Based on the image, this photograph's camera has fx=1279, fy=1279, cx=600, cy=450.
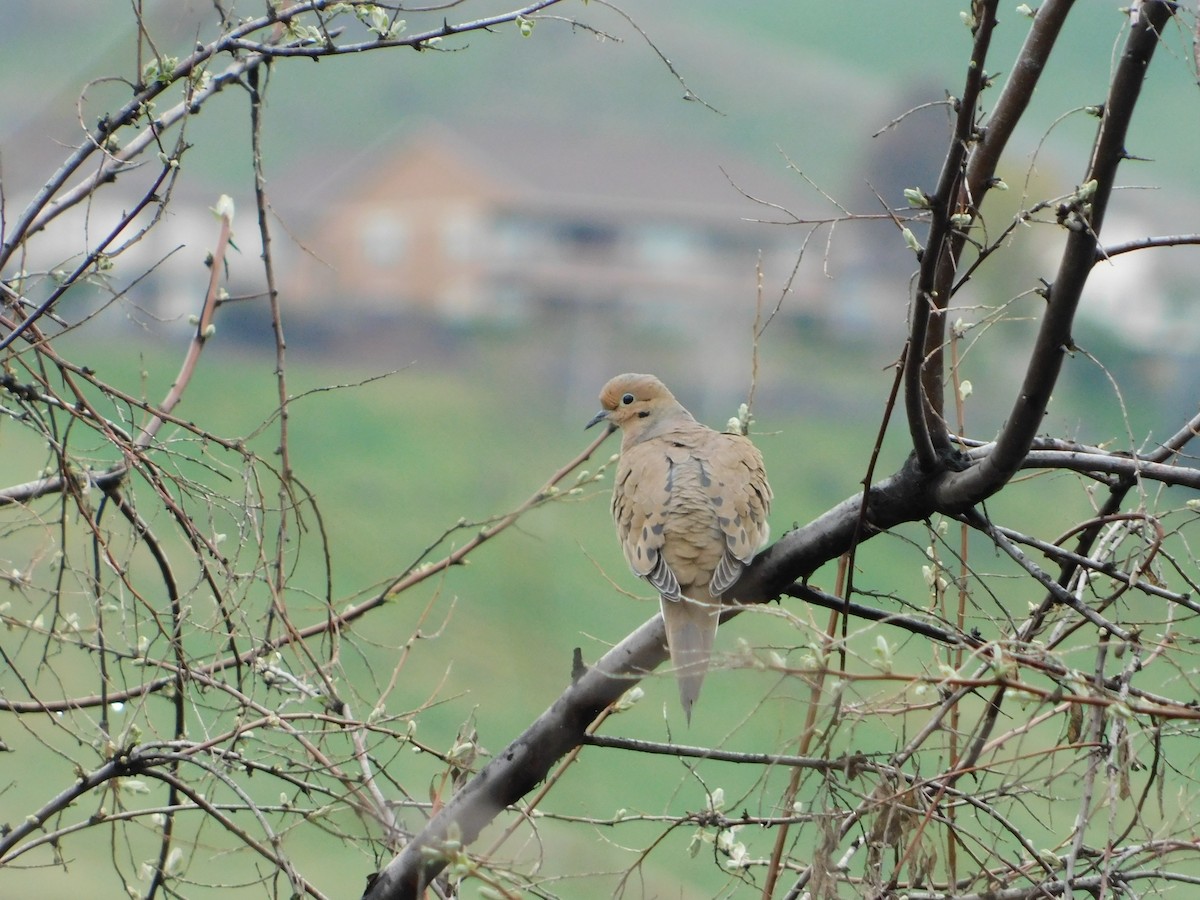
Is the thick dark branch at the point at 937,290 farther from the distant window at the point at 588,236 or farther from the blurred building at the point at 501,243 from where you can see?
the distant window at the point at 588,236

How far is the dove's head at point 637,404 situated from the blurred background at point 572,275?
0.54 metres

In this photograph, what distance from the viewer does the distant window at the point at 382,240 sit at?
3875 centimetres

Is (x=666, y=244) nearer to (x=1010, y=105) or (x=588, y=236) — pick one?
(x=588, y=236)

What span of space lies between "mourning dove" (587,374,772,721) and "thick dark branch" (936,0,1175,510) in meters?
1.11

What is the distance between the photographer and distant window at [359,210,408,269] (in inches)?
1526

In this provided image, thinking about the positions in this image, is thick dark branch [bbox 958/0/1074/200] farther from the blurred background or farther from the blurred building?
the blurred building

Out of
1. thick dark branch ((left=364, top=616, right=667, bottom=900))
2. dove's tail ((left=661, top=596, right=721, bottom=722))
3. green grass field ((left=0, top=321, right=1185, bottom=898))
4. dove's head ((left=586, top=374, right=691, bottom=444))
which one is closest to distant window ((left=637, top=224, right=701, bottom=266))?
green grass field ((left=0, top=321, right=1185, bottom=898))

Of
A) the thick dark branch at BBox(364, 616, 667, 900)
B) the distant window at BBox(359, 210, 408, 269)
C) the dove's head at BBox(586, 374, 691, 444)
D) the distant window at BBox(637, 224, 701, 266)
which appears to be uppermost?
the distant window at BBox(637, 224, 701, 266)

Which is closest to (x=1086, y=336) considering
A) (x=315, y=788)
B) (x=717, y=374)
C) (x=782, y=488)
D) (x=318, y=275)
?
(x=717, y=374)

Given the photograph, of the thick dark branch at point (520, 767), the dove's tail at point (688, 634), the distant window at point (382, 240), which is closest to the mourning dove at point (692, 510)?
the dove's tail at point (688, 634)

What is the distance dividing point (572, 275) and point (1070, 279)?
120 ft

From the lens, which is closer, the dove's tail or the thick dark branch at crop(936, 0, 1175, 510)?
the thick dark branch at crop(936, 0, 1175, 510)

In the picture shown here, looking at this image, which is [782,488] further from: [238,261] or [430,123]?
[430,123]

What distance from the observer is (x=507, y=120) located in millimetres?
50438
